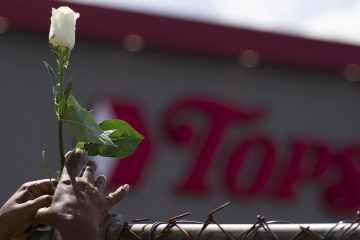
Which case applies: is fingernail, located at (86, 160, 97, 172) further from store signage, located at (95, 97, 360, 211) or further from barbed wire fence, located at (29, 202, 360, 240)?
store signage, located at (95, 97, 360, 211)

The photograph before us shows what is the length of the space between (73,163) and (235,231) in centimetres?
42

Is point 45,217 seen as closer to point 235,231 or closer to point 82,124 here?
point 82,124

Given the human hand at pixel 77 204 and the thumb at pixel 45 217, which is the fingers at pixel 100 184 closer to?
the human hand at pixel 77 204

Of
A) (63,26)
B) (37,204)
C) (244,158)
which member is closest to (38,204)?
(37,204)

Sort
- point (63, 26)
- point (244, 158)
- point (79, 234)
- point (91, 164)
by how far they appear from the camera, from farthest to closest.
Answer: point (244, 158), point (91, 164), point (63, 26), point (79, 234)

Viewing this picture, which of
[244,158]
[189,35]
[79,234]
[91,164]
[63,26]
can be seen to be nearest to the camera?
[79,234]

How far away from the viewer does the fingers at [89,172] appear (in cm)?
207

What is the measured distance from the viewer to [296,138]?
45.6 feet

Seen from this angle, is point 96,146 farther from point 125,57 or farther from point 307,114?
point 307,114

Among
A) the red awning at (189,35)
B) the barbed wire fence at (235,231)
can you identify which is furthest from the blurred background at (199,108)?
the barbed wire fence at (235,231)

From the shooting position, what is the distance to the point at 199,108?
1321 centimetres

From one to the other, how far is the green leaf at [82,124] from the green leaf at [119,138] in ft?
0.25

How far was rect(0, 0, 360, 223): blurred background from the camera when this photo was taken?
1198cm

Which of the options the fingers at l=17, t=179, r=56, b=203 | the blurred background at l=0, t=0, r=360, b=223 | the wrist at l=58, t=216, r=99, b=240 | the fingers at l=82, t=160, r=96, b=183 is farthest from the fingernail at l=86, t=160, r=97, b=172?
the blurred background at l=0, t=0, r=360, b=223
